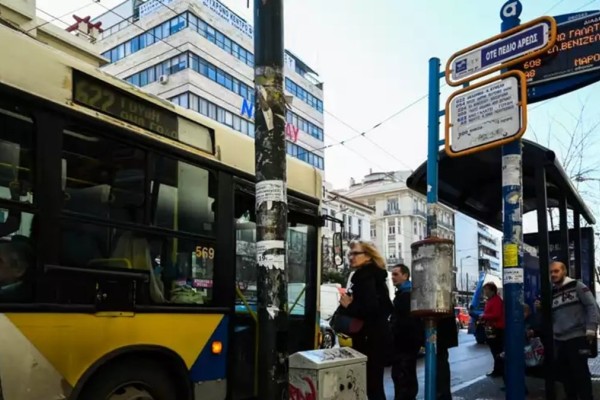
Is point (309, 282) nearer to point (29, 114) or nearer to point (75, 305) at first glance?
point (75, 305)

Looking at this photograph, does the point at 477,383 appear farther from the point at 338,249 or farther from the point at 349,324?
the point at 349,324

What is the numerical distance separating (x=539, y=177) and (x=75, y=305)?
541 cm

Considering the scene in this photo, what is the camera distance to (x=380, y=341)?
5738 millimetres

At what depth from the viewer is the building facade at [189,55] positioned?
4416 centimetres

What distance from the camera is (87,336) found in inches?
148

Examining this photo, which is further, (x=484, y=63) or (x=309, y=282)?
(x=309, y=282)

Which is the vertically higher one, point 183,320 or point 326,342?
point 183,320

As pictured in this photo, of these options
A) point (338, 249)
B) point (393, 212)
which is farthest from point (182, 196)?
point (393, 212)

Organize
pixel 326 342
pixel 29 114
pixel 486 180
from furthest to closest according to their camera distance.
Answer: pixel 326 342 → pixel 486 180 → pixel 29 114

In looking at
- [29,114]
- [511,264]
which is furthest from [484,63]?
[29,114]

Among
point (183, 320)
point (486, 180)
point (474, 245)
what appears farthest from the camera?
point (474, 245)

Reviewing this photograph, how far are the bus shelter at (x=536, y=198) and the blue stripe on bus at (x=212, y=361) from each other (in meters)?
3.60

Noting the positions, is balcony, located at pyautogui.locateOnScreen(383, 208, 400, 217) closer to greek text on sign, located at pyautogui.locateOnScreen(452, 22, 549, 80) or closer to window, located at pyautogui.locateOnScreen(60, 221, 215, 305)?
greek text on sign, located at pyautogui.locateOnScreen(452, 22, 549, 80)

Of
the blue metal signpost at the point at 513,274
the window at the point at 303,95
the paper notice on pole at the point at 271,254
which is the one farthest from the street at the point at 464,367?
the window at the point at 303,95
